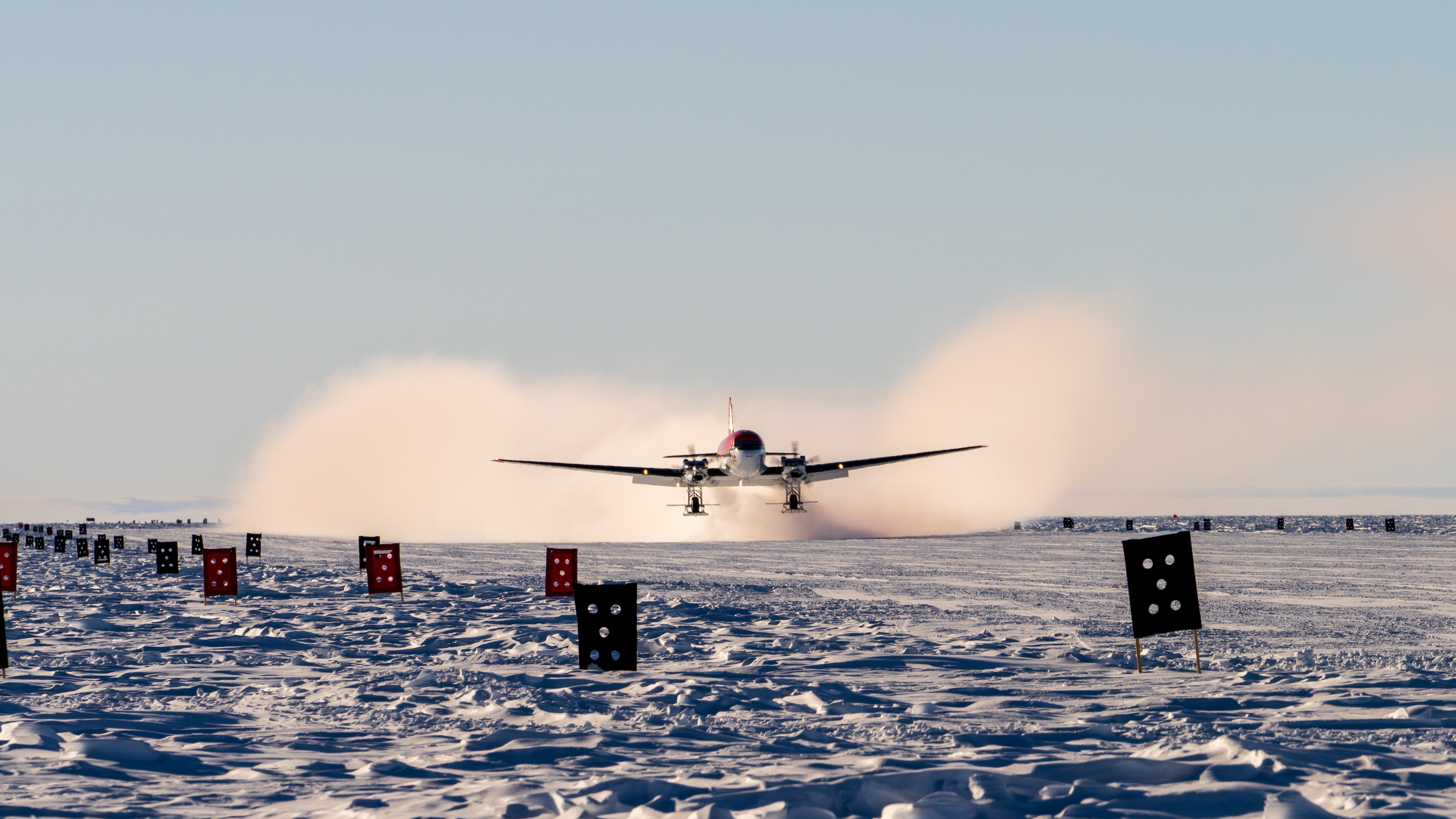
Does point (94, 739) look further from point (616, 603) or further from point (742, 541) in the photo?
point (742, 541)

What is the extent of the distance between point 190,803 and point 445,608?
1712cm

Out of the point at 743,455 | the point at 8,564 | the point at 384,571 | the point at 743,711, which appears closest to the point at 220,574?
the point at 384,571

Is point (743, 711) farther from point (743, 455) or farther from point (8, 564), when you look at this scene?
point (743, 455)

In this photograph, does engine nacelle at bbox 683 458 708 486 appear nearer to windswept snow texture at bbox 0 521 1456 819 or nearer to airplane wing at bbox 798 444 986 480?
airplane wing at bbox 798 444 986 480

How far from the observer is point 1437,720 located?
433 inches

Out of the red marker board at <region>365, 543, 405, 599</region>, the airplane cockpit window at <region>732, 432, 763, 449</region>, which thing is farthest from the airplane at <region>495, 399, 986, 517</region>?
the red marker board at <region>365, 543, 405, 599</region>

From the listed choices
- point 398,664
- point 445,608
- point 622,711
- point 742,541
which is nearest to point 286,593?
point 445,608

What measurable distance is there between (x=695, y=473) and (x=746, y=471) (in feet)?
10.7

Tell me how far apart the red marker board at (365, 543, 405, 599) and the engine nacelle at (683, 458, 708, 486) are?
100.0ft

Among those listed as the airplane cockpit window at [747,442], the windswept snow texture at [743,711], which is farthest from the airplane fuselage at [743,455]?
the windswept snow texture at [743,711]

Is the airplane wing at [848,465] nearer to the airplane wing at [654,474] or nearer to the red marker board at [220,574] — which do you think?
the airplane wing at [654,474]

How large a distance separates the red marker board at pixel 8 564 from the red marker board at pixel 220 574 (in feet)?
13.6

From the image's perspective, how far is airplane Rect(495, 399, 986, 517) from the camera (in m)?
55.4

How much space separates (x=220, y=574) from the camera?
88.2 feet
